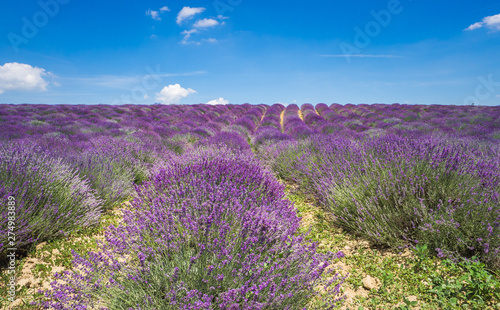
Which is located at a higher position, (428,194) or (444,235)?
(428,194)

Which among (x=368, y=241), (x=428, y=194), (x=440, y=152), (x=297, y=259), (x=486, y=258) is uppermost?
(x=440, y=152)

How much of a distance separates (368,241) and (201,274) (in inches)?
88.5

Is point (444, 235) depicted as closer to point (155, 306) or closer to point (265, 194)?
point (265, 194)

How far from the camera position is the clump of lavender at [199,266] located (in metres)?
1.55

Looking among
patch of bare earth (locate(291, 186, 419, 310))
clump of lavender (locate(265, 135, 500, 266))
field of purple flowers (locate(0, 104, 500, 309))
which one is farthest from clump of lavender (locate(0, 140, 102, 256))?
clump of lavender (locate(265, 135, 500, 266))

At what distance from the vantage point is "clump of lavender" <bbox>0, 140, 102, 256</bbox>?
254 centimetres

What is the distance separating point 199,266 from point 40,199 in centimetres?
243

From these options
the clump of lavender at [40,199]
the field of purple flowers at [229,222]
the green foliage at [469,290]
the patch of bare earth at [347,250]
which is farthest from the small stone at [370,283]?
the clump of lavender at [40,199]

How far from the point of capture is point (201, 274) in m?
1.69

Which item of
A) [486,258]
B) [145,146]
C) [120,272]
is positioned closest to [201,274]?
[120,272]

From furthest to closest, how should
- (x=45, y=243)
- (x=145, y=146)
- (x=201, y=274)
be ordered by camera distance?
1. (x=145, y=146)
2. (x=45, y=243)
3. (x=201, y=274)

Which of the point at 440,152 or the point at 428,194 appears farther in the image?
the point at 440,152

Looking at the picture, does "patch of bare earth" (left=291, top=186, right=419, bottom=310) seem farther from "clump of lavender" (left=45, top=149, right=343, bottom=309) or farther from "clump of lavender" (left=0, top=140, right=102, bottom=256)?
"clump of lavender" (left=0, top=140, right=102, bottom=256)

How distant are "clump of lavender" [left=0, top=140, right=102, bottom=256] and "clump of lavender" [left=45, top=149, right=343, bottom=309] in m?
1.06
